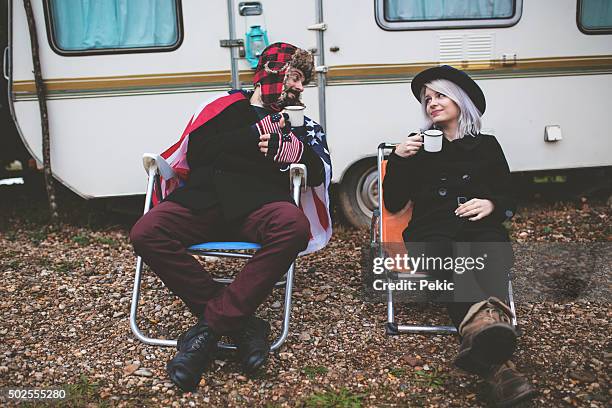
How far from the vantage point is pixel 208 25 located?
14.7ft

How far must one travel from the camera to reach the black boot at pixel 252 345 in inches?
111

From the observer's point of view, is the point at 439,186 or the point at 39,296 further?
the point at 39,296

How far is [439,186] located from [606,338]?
1139 millimetres

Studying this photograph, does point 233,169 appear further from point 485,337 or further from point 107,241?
point 107,241

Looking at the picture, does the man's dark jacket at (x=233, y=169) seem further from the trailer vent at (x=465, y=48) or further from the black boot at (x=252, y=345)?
the trailer vent at (x=465, y=48)

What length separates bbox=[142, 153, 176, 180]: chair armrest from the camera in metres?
3.18

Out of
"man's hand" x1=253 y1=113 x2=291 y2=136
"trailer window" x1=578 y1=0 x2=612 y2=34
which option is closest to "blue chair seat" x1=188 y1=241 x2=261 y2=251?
"man's hand" x1=253 y1=113 x2=291 y2=136

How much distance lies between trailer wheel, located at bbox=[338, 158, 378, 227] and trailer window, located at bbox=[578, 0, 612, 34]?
1.94 metres

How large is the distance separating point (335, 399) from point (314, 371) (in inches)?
10.7

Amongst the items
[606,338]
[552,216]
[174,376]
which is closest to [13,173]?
[174,376]

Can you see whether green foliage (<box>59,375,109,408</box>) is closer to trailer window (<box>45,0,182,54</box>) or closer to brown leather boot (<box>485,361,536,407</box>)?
brown leather boot (<box>485,361,536,407</box>)

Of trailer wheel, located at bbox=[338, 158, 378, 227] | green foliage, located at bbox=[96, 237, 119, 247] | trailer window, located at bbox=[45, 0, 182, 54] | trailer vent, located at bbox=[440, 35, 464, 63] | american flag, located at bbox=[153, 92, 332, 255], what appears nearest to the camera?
american flag, located at bbox=[153, 92, 332, 255]

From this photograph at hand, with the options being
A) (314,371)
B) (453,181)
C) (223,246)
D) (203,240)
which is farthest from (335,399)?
(453,181)

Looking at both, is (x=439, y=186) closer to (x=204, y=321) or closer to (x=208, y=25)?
(x=204, y=321)
